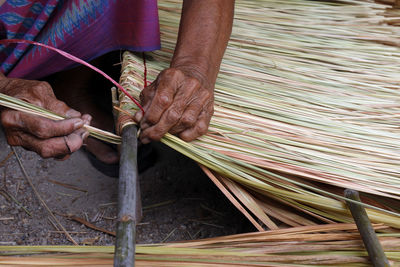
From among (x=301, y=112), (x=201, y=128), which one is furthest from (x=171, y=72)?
(x=301, y=112)

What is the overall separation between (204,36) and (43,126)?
531mm

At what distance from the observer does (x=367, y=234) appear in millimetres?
918

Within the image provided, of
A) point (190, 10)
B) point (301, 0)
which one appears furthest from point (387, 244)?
point (301, 0)

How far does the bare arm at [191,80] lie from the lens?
1.07 meters

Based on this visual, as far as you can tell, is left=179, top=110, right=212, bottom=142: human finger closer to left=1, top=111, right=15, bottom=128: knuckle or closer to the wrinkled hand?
the wrinkled hand

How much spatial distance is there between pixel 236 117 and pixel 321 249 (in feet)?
1.39

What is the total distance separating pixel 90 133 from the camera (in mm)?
1102

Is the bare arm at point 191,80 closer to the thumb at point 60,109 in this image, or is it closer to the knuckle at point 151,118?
the knuckle at point 151,118

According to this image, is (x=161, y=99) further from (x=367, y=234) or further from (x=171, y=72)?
(x=367, y=234)

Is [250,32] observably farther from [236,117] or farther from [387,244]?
[387,244]

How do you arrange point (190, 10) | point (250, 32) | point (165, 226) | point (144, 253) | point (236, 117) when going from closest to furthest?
point (144, 253)
point (236, 117)
point (190, 10)
point (250, 32)
point (165, 226)

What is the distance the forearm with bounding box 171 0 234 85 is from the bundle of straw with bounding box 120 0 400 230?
100 mm

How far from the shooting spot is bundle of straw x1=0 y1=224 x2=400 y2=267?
2.91 feet

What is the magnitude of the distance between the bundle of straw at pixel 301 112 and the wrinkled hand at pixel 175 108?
4cm
